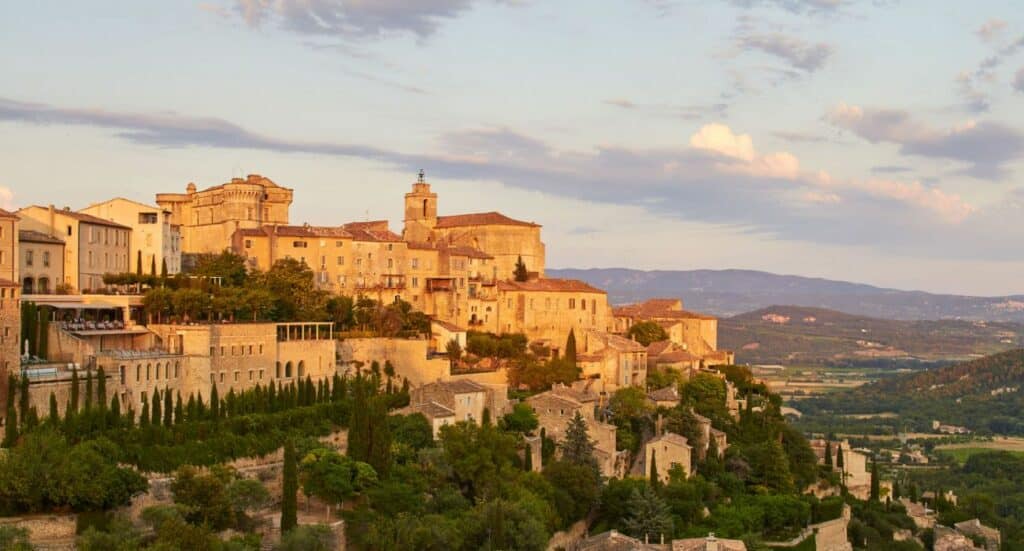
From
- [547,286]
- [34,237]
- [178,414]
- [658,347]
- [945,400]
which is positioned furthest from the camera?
[945,400]

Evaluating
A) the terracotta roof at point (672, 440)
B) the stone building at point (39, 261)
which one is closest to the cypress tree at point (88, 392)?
the stone building at point (39, 261)

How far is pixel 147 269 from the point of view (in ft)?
180

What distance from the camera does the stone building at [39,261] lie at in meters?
47.7

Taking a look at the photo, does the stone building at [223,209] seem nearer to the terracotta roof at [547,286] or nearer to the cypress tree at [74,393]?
the terracotta roof at [547,286]

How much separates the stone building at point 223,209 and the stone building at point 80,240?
10.6m

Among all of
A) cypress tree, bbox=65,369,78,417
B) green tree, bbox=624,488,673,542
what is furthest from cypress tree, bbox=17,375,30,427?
green tree, bbox=624,488,673,542

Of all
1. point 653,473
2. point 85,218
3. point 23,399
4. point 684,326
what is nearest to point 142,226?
point 85,218

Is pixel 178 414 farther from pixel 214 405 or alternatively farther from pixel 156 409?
pixel 214 405

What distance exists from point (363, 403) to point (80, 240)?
15012 mm

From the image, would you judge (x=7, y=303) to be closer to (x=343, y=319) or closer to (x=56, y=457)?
(x=56, y=457)

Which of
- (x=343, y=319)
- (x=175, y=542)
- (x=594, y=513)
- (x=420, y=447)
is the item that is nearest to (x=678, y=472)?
(x=594, y=513)

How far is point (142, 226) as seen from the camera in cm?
5559

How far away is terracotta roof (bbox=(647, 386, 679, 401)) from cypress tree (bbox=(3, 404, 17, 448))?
32007 mm

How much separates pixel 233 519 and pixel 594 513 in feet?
56.1
